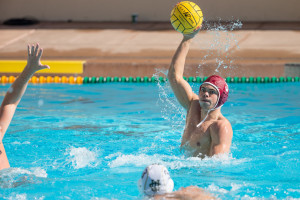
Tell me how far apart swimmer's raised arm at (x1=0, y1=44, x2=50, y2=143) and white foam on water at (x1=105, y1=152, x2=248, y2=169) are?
1408 millimetres

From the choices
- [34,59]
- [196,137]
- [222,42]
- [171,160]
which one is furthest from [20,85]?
[222,42]

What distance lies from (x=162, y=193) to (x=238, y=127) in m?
3.64

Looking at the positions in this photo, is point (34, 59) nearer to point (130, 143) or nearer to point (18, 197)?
point (18, 197)

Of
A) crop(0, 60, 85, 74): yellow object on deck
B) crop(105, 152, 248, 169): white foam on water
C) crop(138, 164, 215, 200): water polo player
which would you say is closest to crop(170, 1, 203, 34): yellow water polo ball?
crop(105, 152, 248, 169): white foam on water

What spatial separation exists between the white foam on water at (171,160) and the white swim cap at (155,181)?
1.40m

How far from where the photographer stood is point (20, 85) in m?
3.57

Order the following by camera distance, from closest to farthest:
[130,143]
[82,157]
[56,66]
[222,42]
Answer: [82,157] → [130,143] → [56,66] → [222,42]

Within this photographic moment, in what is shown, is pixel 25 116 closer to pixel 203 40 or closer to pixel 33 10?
pixel 203 40

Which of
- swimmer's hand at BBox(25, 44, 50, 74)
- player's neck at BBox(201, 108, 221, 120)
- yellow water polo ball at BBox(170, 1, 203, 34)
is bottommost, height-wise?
player's neck at BBox(201, 108, 221, 120)

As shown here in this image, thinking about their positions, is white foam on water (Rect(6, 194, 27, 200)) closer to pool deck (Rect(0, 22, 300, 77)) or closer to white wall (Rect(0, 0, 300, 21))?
pool deck (Rect(0, 22, 300, 77))

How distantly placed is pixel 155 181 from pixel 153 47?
301 inches

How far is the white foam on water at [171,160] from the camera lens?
4352 millimetres

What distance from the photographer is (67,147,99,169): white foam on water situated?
488 centimetres

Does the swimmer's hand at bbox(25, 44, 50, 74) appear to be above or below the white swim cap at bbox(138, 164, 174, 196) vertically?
above
